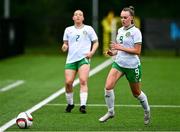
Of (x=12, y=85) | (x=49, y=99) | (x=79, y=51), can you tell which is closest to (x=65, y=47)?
(x=79, y=51)

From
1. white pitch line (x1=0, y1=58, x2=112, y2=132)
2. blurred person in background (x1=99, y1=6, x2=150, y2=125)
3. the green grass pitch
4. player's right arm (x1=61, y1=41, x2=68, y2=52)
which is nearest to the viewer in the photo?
blurred person in background (x1=99, y1=6, x2=150, y2=125)

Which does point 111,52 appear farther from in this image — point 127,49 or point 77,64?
point 77,64

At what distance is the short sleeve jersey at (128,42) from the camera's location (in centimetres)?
1322

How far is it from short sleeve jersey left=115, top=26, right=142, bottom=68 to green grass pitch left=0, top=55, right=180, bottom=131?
3.53 ft

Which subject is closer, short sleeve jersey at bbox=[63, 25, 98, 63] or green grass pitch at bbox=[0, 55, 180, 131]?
green grass pitch at bbox=[0, 55, 180, 131]

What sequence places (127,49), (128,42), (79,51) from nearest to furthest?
(127,49) → (128,42) → (79,51)

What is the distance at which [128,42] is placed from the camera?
43.5ft

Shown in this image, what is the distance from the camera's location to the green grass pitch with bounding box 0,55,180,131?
1341cm

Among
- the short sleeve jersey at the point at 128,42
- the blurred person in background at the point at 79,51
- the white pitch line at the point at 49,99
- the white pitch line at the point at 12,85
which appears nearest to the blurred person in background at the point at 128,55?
the short sleeve jersey at the point at 128,42

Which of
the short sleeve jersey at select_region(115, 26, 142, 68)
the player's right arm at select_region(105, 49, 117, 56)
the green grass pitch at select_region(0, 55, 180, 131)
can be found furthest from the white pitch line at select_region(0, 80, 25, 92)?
the short sleeve jersey at select_region(115, 26, 142, 68)

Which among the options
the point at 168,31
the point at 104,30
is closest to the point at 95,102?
the point at 104,30

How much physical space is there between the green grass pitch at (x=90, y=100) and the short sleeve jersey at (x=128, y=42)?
42.3 inches

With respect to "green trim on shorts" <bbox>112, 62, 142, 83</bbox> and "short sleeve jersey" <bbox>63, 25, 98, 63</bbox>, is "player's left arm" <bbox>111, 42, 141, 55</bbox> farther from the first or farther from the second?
"short sleeve jersey" <bbox>63, 25, 98, 63</bbox>

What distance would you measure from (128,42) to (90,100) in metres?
4.71
